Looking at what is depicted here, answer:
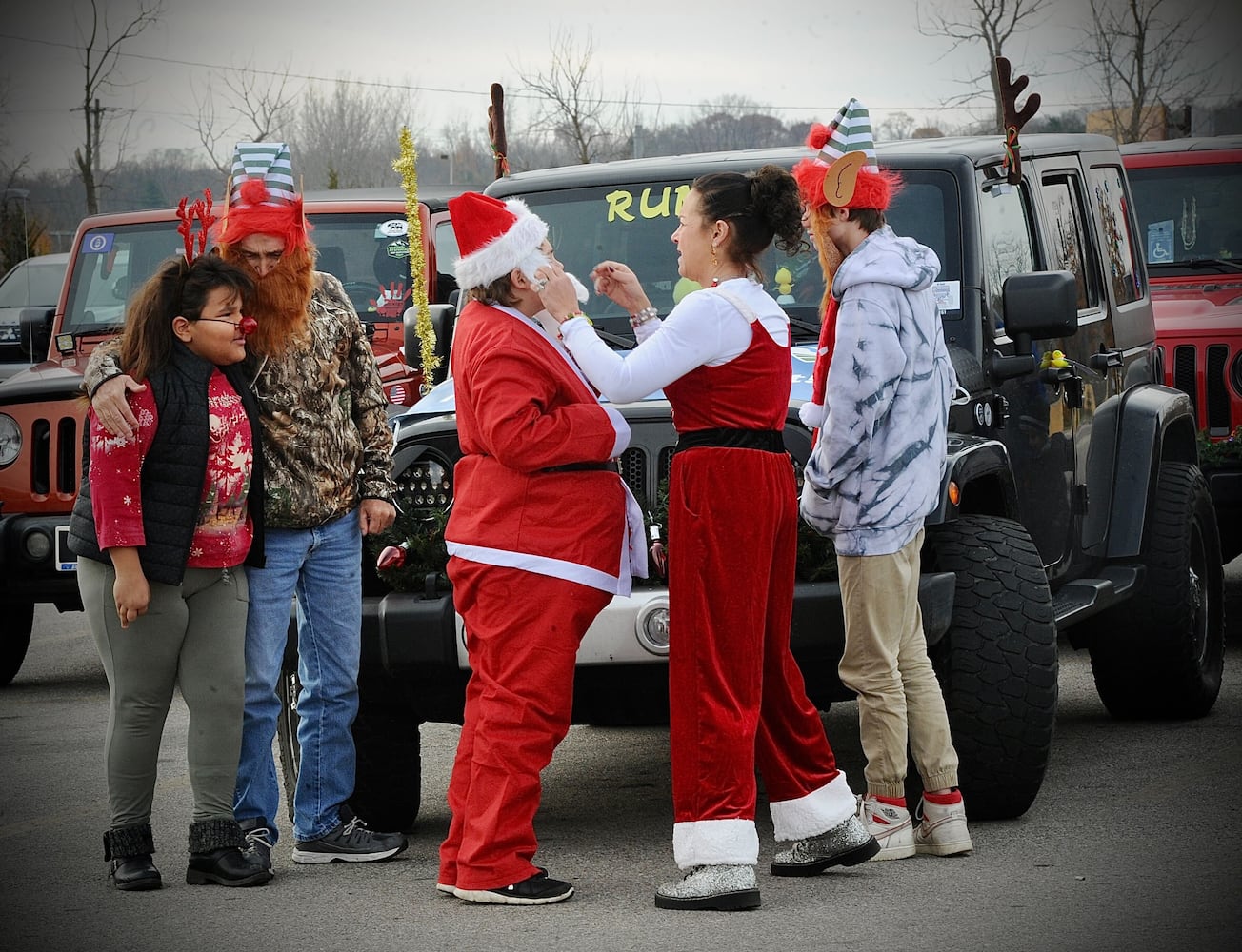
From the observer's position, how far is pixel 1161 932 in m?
4.14

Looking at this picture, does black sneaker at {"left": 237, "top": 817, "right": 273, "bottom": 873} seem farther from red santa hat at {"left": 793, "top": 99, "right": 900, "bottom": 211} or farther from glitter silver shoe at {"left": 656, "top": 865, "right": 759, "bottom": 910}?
red santa hat at {"left": 793, "top": 99, "right": 900, "bottom": 211}

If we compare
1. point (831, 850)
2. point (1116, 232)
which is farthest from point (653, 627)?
point (1116, 232)

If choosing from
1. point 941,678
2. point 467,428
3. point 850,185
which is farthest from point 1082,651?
point 467,428

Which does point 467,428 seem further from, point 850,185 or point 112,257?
point 112,257

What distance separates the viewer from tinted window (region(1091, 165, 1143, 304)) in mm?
7289

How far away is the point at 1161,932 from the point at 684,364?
5.60 ft

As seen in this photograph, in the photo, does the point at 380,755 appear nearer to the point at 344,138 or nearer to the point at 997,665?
the point at 997,665

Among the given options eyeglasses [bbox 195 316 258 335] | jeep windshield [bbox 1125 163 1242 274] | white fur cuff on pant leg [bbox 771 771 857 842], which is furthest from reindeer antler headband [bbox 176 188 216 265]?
jeep windshield [bbox 1125 163 1242 274]

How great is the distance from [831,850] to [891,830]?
28 cm

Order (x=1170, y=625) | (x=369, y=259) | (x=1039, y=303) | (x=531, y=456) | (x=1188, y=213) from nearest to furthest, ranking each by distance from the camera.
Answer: (x=531, y=456), (x=1039, y=303), (x=1170, y=625), (x=369, y=259), (x=1188, y=213)

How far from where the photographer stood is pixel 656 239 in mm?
6109

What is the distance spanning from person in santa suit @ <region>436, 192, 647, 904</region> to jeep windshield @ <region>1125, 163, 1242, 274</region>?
667 cm

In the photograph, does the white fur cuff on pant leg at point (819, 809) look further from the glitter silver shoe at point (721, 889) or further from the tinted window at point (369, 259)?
the tinted window at point (369, 259)

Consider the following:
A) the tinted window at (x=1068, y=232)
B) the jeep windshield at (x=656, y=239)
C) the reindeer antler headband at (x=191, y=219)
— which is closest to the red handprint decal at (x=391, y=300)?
the jeep windshield at (x=656, y=239)
